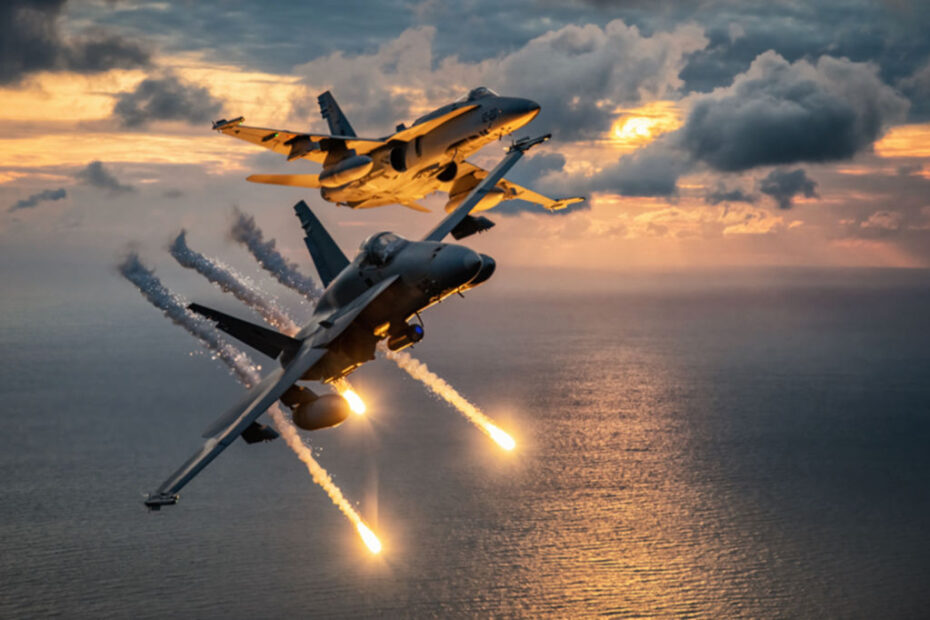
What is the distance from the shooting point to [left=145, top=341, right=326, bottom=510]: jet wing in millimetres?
34116

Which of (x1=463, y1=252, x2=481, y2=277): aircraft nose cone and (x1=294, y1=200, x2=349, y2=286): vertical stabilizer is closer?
(x1=463, y1=252, x2=481, y2=277): aircraft nose cone

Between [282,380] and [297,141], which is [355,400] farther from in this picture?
[297,141]

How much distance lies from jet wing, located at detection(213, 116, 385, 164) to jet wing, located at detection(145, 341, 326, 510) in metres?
25.1

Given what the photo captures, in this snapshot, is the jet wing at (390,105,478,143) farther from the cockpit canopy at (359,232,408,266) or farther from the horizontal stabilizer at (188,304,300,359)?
the horizontal stabilizer at (188,304,300,359)

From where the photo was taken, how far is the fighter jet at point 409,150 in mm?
60406

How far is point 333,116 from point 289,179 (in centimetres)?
1515

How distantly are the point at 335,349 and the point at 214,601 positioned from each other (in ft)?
524

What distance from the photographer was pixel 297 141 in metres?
63.6

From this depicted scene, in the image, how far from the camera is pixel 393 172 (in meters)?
62.8

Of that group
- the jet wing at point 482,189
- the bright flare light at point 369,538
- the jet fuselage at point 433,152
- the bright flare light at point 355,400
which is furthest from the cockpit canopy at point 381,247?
the bright flare light at point 369,538

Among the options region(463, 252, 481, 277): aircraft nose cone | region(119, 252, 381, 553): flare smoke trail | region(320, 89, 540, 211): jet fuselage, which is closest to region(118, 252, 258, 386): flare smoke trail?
region(119, 252, 381, 553): flare smoke trail

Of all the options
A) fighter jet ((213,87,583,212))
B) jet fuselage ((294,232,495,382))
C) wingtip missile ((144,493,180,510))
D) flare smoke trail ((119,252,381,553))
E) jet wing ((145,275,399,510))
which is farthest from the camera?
flare smoke trail ((119,252,381,553))

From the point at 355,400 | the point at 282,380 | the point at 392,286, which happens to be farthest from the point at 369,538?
the point at 392,286

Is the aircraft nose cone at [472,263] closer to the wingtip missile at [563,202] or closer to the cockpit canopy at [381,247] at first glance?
the cockpit canopy at [381,247]
